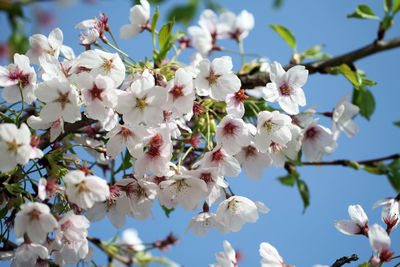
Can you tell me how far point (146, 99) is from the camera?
4.30 feet

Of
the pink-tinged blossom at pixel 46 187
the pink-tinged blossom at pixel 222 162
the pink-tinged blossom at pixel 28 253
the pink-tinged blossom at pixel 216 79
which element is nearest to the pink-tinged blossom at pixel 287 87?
the pink-tinged blossom at pixel 216 79

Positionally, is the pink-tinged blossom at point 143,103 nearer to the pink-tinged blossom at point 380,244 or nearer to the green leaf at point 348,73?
the pink-tinged blossom at point 380,244

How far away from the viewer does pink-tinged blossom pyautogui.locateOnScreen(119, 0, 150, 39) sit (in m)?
1.84

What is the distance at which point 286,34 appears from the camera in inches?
85.2

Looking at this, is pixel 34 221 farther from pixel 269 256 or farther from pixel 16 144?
pixel 269 256

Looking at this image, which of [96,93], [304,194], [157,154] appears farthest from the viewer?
[304,194]

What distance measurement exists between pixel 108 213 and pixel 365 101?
139 centimetres

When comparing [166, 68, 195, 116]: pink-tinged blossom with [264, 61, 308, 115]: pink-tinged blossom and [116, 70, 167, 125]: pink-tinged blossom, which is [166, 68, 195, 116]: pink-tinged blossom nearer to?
[116, 70, 167, 125]: pink-tinged blossom

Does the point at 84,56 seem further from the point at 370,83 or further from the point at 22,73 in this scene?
the point at 370,83

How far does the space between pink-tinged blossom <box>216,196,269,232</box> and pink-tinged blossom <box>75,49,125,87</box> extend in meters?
0.61

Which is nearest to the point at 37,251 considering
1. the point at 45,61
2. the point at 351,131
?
the point at 45,61

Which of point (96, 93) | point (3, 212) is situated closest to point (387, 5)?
point (96, 93)

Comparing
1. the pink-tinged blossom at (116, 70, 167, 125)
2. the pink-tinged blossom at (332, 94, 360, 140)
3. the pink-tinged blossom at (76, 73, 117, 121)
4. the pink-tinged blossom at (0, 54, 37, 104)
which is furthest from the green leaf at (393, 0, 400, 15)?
the pink-tinged blossom at (0, 54, 37, 104)

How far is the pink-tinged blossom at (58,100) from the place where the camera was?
51.3 inches
